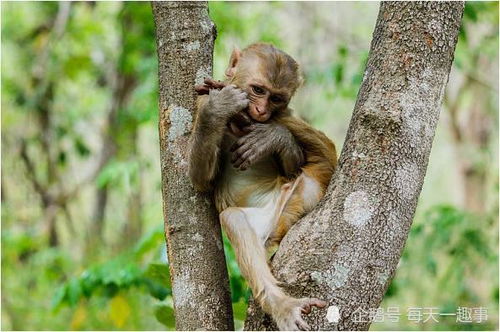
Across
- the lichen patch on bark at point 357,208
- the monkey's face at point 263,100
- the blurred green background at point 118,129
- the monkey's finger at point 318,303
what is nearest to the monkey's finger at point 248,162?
the monkey's face at point 263,100

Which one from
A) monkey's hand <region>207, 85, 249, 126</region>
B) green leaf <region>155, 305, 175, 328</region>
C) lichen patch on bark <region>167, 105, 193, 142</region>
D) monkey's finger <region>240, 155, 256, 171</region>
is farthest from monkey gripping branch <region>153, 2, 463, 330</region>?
green leaf <region>155, 305, 175, 328</region>

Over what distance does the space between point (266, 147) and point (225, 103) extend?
12.3 inches

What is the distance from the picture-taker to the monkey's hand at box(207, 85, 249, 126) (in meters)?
3.42

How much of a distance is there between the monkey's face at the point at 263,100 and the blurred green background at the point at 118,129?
358cm

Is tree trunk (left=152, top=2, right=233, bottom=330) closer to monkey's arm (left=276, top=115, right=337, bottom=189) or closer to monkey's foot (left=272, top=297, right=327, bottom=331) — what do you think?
monkey's foot (left=272, top=297, right=327, bottom=331)

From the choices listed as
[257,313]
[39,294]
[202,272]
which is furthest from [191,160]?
[39,294]

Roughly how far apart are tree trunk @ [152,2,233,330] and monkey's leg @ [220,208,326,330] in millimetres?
142

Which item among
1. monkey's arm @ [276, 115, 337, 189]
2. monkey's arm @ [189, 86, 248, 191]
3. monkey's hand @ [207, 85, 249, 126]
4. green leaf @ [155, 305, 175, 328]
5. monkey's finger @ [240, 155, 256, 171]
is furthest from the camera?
green leaf @ [155, 305, 175, 328]

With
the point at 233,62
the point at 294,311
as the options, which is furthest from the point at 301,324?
the point at 233,62

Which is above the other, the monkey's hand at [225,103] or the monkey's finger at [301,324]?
the monkey's hand at [225,103]

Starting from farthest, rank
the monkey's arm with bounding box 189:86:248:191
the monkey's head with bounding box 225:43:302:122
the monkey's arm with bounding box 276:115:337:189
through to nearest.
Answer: the monkey's head with bounding box 225:43:302:122, the monkey's arm with bounding box 276:115:337:189, the monkey's arm with bounding box 189:86:248:191

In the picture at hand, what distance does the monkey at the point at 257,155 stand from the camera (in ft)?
11.2

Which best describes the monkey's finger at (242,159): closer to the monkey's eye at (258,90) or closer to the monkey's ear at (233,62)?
the monkey's eye at (258,90)

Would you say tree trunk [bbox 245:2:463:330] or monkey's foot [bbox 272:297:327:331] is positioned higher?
tree trunk [bbox 245:2:463:330]
